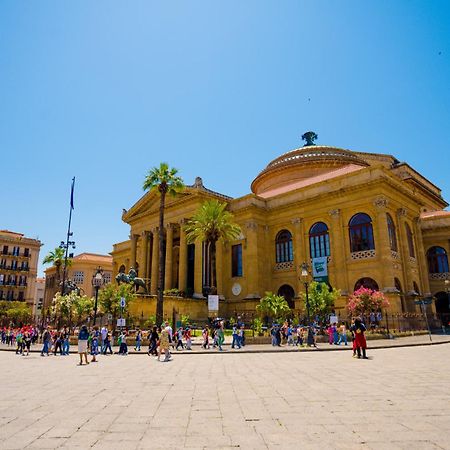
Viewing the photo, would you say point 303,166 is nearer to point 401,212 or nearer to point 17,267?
point 401,212

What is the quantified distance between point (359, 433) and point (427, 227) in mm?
40952

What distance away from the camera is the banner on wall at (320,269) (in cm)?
3628

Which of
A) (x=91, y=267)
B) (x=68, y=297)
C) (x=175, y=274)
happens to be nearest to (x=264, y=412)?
(x=68, y=297)

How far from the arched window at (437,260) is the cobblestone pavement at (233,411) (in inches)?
1305

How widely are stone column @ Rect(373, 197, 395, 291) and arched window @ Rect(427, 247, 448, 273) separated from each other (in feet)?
37.3

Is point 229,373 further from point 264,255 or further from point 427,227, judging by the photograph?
point 427,227

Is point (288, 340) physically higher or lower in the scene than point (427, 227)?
lower

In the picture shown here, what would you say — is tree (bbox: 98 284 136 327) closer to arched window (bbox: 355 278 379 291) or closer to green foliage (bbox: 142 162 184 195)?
green foliage (bbox: 142 162 184 195)

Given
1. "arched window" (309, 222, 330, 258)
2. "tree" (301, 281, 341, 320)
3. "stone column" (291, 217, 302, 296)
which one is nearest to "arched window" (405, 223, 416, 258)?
"arched window" (309, 222, 330, 258)

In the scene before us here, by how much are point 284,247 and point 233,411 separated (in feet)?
116

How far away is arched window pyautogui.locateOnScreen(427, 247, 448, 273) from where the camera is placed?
39750 millimetres

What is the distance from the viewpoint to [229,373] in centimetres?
1196

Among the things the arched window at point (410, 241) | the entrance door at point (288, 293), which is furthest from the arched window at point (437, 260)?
the entrance door at point (288, 293)

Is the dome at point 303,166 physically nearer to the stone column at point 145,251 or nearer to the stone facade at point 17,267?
the stone column at point 145,251
